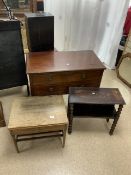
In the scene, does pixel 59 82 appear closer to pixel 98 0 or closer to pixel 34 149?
pixel 34 149

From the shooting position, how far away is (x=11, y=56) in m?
1.82

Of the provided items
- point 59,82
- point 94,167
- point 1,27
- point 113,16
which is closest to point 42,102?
point 59,82

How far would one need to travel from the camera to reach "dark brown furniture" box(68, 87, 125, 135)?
1.51 metres

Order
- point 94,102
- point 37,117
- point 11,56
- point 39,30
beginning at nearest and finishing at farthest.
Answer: point 37,117, point 94,102, point 11,56, point 39,30

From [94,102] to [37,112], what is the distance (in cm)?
51

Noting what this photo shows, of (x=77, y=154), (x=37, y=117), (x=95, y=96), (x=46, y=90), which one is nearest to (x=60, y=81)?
(x=46, y=90)

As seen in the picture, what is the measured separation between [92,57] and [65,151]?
1.12 m

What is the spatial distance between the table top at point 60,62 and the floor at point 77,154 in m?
0.62

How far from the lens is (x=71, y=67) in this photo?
180cm

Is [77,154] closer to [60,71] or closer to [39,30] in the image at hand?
[60,71]

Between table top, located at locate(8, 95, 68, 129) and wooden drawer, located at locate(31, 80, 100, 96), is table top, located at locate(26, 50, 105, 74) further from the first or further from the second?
table top, located at locate(8, 95, 68, 129)

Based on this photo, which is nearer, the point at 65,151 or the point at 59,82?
the point at 65,151

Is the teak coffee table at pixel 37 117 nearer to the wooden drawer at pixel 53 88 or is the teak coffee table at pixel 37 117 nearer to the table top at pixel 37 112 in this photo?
the table top at pixel 37 112

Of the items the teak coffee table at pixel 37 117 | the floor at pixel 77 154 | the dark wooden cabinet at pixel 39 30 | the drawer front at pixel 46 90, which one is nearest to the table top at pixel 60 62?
the dark wooden cabinet at pixel 39 30
